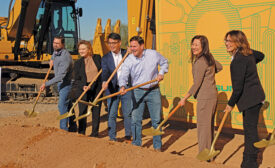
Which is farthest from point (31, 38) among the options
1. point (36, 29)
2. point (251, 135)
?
point (251, 135)

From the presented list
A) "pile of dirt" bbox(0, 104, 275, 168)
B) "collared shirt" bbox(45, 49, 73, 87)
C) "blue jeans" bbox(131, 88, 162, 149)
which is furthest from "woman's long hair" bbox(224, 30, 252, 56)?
"collared shirt" bbox(45, 49, 73, 87)

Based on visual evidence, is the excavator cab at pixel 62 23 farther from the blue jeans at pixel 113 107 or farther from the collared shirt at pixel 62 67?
the blue jeans at pixel 113 107

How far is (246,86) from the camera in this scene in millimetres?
3467

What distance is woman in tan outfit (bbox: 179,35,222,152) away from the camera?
372 cm

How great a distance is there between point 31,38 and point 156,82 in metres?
8.27

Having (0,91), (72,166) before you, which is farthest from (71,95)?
(0,91)

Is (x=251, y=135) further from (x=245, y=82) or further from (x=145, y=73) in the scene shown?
(x=145, y=73)

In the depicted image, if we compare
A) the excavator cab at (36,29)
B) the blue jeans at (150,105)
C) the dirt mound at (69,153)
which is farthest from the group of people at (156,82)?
the excavator cab at (36,29)

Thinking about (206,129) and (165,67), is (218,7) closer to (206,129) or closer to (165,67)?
(165,67)

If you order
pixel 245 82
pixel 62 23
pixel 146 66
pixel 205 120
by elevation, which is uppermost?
pixel 62 23

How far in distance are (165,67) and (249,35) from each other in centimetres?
159

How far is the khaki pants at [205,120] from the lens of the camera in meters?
3.78

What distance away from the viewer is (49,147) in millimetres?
3758

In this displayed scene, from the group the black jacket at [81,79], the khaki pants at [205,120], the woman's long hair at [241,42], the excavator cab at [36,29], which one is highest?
the excavator cab at [36,29]
